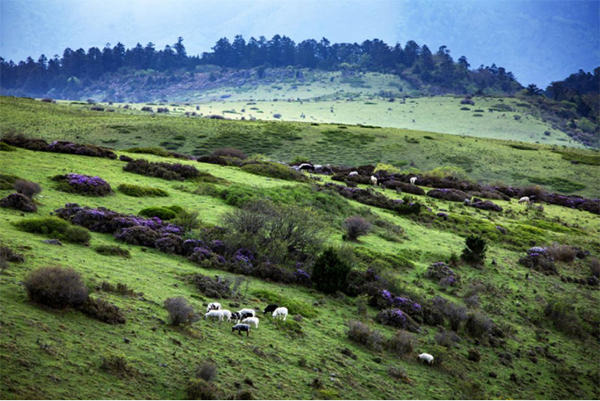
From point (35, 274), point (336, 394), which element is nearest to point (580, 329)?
point (336, 394)

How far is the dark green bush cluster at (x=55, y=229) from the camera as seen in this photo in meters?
17.6

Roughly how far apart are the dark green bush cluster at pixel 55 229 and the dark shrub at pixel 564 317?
62.5 ft

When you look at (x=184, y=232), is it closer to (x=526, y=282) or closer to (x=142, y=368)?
(x=142, y=368)

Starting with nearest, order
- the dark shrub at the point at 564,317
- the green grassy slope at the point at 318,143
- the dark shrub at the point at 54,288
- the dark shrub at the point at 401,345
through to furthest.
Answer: the dark shrub at the point at 54,288 → the dark shrub at the point at 401,345 → the dark shrub at the point at 564,317 → the green grassy slope at the point at 318,143

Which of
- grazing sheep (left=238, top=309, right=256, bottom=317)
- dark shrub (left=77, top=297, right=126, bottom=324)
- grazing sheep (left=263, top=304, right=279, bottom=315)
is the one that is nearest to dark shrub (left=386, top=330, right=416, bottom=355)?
grazing sheep (left=263, top=304, right=279, bottom=315)

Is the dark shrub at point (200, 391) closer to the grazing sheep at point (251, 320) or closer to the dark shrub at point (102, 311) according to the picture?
the dark shrub at point (102, 311)

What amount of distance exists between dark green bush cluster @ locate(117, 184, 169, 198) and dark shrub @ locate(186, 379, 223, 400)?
56.5 ft

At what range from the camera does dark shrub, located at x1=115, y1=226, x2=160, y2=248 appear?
64.1 ft

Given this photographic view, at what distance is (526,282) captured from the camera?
26797mm

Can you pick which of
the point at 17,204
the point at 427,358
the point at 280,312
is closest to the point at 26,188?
the point at 17,204

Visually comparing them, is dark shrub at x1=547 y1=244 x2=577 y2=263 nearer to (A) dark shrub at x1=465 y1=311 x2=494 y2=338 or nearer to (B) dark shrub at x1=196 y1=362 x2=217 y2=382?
(A) dark shrub at x1=465 y1=311 x2=494 y2=338

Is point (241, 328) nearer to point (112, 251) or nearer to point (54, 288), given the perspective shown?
point (54, 288)

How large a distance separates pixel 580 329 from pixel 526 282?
4192mm

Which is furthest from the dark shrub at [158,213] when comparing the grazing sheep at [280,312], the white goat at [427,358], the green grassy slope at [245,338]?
the white goat at [427,358]
